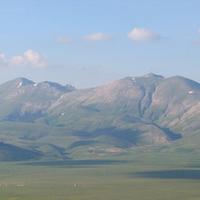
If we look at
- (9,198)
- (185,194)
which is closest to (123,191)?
(185,194)

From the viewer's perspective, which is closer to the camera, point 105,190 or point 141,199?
point 141,199

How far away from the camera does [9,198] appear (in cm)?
17738

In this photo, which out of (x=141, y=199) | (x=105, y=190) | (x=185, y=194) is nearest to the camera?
(x=141, y=199)

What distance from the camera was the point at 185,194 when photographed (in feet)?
600

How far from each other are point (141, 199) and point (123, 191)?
22.4 metres

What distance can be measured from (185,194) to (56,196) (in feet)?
119

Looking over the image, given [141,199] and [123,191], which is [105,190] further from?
[141,199]

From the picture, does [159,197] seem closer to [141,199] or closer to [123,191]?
[141,199]

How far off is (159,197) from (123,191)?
20930mm

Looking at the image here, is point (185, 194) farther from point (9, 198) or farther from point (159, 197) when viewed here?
point (9, 198)

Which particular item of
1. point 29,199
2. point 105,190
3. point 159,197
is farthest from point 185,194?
point 29,199

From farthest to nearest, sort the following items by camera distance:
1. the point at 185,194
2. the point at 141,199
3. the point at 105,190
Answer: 1. the point at 105,190
2. the point at 185,194
3. the point at 141,199

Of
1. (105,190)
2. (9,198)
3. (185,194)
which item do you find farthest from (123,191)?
(9,198)

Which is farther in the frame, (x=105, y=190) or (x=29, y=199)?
(x=105, y=190)
